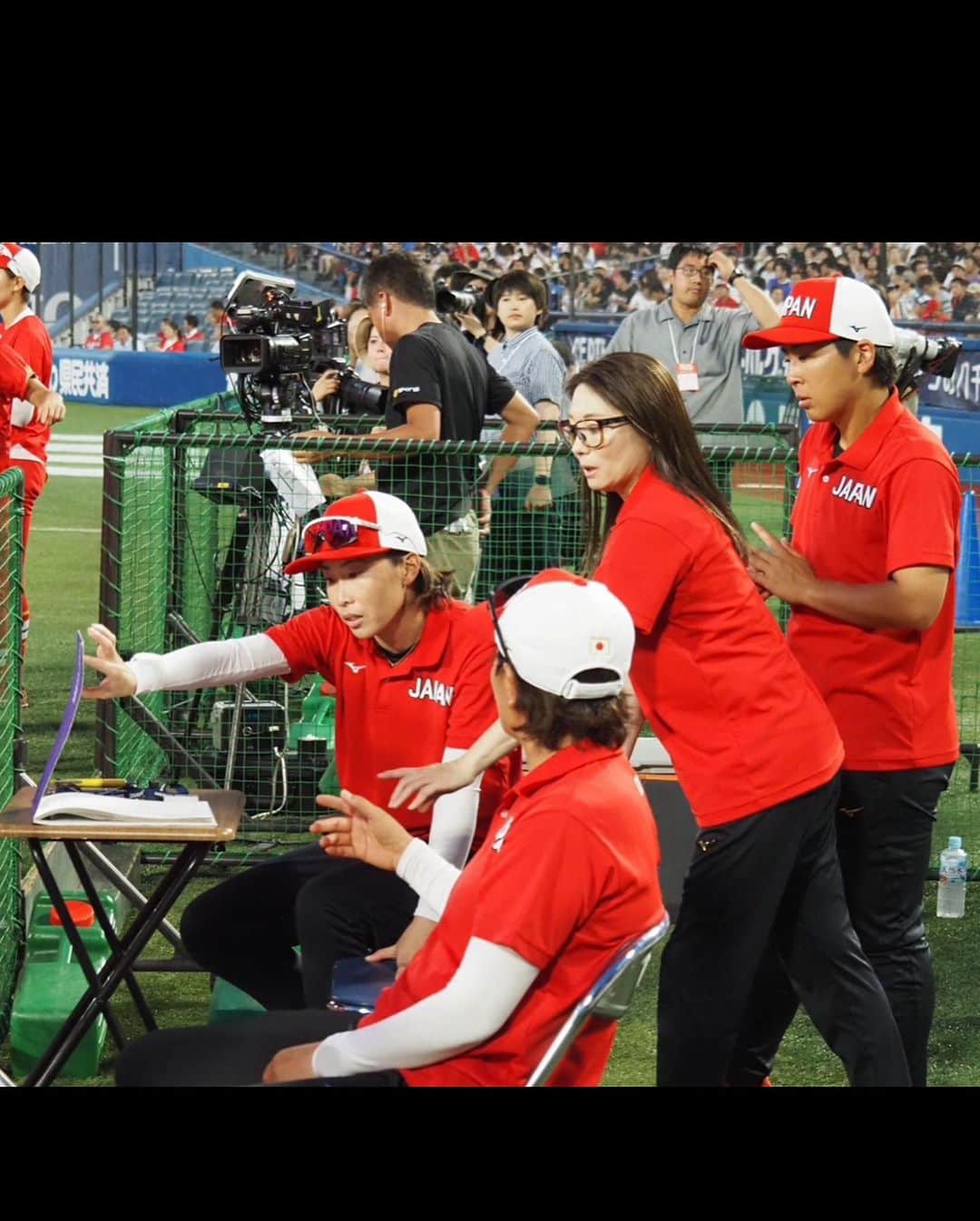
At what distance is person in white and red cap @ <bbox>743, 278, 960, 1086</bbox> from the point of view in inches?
153

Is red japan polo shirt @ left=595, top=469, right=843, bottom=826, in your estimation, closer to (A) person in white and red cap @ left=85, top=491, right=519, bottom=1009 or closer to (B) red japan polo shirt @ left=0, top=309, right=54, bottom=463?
(A) person in white and red cap @ left=85, top=491, right=519, bottom=1009

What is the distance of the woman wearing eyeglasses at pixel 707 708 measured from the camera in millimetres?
3654

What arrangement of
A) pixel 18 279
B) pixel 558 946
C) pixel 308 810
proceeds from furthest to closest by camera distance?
1. pixel 18 279
2. pixel 308 810
3. pixel 558 946

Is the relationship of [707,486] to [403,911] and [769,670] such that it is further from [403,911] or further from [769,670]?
[403,911]

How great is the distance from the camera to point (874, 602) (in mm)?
3873

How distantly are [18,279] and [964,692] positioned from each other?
5.18 metres

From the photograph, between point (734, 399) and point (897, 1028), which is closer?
point (897, 1028)

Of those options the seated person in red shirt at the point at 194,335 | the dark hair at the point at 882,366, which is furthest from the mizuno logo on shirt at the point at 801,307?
the seated person in red shirt at the point at 194,335

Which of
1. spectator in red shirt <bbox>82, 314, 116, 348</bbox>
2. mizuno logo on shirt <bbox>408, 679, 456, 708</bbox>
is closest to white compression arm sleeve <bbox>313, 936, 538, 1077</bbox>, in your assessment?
mizuno logo on shirt <bbox>408, 679, 456, 708</bbox>

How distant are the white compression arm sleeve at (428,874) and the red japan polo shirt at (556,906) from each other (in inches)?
13.5

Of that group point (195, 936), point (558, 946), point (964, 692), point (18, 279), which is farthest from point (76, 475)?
point (558, 946)

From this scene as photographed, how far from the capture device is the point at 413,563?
4.42m

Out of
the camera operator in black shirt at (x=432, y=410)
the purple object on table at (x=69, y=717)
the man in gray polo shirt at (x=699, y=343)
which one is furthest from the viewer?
the man in gray polo shirt at (x=699, y=343)

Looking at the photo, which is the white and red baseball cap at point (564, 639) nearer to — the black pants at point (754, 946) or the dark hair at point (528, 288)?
the black pants at point (754, 946)
